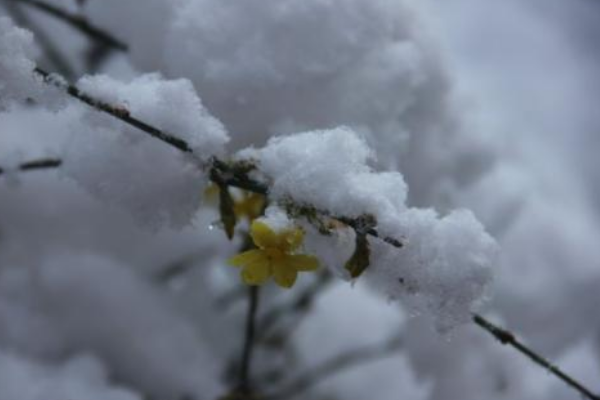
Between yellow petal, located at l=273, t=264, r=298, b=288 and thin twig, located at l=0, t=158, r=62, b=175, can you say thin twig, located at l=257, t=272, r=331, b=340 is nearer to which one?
thin twig, located at l=0, t=158, r=62, b=175

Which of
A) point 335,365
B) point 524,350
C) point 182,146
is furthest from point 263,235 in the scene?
point 335,365

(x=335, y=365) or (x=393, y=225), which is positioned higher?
(x=335, y=365)

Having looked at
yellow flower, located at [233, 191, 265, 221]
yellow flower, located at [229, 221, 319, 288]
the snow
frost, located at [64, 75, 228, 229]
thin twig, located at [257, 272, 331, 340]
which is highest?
thin twig, located at [257, 272, 331, 340]

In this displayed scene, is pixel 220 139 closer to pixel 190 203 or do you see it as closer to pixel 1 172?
pixel 190 203

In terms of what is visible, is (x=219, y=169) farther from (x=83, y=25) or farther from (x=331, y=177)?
(x=83, y=25)

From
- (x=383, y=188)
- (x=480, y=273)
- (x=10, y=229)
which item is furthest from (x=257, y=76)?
(x=10, y=229)

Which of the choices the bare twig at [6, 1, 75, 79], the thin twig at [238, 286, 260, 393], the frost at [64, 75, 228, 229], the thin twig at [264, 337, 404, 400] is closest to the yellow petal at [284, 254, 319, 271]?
the frost at [64, 75, 228, 229]

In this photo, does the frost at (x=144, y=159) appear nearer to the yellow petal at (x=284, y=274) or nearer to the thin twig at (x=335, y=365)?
the yellow petal at (x=284, y=274)
